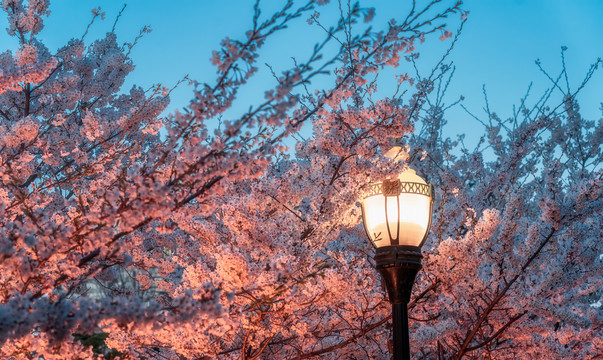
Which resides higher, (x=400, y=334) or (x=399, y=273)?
(x=399, y=273)

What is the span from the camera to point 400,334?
3.79 metres

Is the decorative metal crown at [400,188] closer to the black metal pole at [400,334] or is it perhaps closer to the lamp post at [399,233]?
the lamp post at [399,233]

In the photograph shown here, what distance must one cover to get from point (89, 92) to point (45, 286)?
649 centimetres

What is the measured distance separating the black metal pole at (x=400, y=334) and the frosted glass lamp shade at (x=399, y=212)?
0.52 metres

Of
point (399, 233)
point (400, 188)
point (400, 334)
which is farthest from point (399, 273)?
point (400, 188)

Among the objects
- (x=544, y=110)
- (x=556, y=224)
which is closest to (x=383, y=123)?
(x=556, y=224)

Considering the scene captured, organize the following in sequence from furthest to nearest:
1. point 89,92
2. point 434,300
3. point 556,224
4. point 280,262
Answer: point 89,92 → point 434,300 → point 556,224 → point 280,262

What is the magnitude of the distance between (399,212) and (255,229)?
1.25 metres

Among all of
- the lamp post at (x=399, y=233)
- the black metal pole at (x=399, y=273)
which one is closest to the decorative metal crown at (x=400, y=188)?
the lamp post at (x=399, y=233)

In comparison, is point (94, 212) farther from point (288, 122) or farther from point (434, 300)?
point (434, 300)

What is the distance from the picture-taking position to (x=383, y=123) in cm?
437

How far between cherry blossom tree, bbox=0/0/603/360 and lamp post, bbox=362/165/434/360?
8.1 inches

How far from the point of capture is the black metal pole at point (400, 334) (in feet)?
12.2

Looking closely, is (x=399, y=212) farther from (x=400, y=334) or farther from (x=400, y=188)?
(x=400, y=334)
